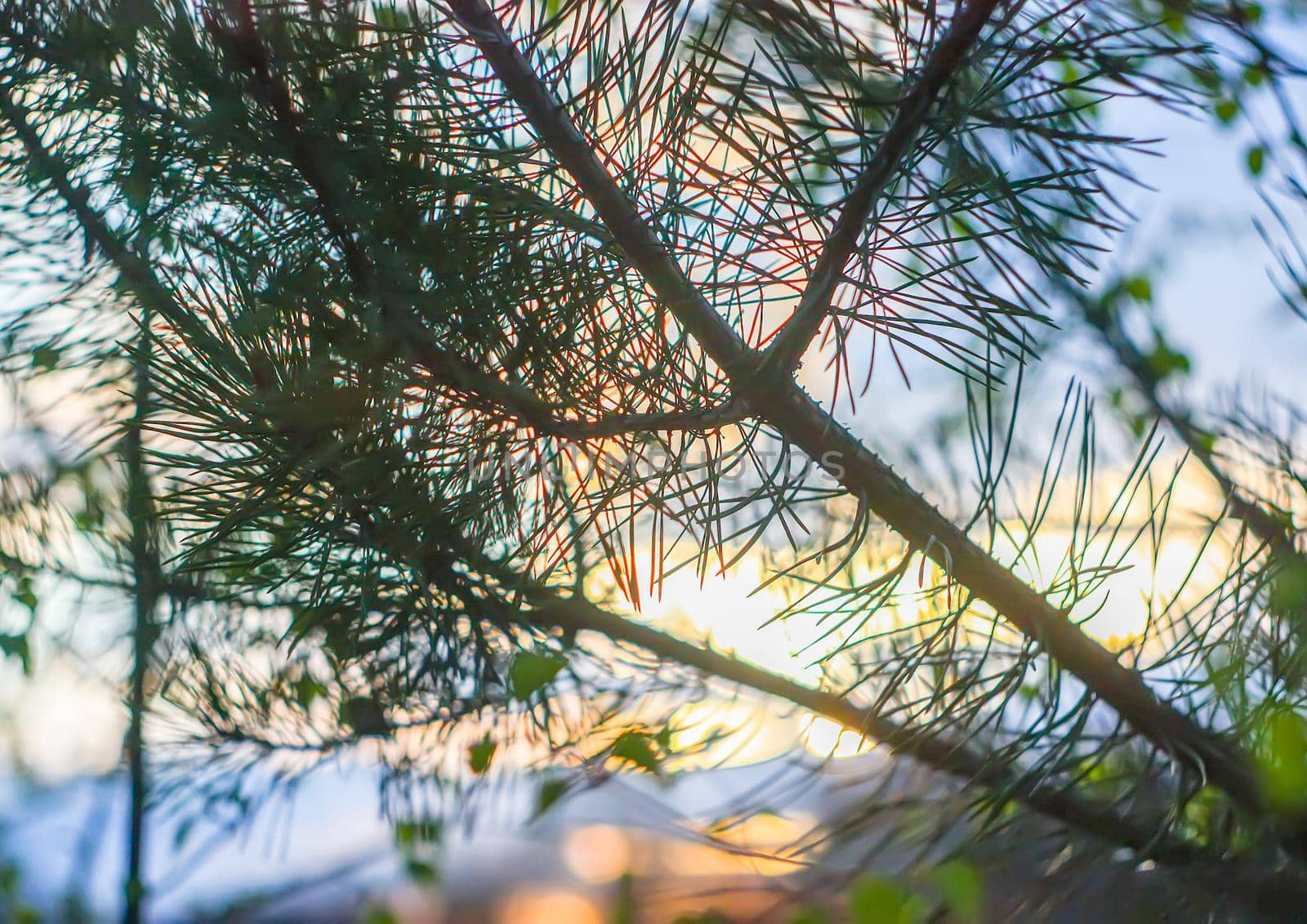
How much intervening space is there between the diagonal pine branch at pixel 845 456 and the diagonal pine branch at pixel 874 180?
0.04 feet

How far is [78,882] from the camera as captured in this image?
2.04ft

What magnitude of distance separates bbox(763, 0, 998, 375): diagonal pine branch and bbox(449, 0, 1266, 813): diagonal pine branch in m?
0.01

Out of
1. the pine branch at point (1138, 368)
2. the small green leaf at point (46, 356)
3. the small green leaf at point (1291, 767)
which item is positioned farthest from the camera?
the pine branch at point (1138, 368)

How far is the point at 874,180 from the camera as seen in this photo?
0.62 feet

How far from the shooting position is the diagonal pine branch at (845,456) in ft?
0.67

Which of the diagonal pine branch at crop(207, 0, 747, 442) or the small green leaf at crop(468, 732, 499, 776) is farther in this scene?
the small green leaf at crop(468, 732, 499, 776)

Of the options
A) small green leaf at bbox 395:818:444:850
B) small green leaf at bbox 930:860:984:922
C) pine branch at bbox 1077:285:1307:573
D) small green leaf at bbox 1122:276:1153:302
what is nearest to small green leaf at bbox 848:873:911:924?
small green leaf at bbox 930:860:984:922

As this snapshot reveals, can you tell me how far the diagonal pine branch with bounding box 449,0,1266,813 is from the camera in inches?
8.0

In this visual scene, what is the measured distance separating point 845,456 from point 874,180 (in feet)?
0.24

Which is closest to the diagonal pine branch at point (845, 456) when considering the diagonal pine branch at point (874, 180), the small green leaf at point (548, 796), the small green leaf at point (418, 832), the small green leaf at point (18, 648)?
the diagonal pine branch at point (874, 180)

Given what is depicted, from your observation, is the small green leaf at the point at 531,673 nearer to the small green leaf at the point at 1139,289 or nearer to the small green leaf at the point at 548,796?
the small green leaf at the point at 548,796

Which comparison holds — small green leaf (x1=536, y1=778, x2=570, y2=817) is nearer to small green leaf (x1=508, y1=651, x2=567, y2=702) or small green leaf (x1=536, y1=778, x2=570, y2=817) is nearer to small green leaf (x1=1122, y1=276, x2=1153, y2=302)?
small green leaf (x1=508, y1=651, x2=567, y2=702)

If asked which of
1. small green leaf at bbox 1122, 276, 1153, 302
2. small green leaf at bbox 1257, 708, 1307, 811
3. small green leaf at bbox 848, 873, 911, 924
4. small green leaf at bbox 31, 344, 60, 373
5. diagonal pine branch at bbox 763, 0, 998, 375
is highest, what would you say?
small green leaf at bbox 31, 344, 60, 373

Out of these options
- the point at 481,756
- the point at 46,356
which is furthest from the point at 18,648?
the point at 481,756
